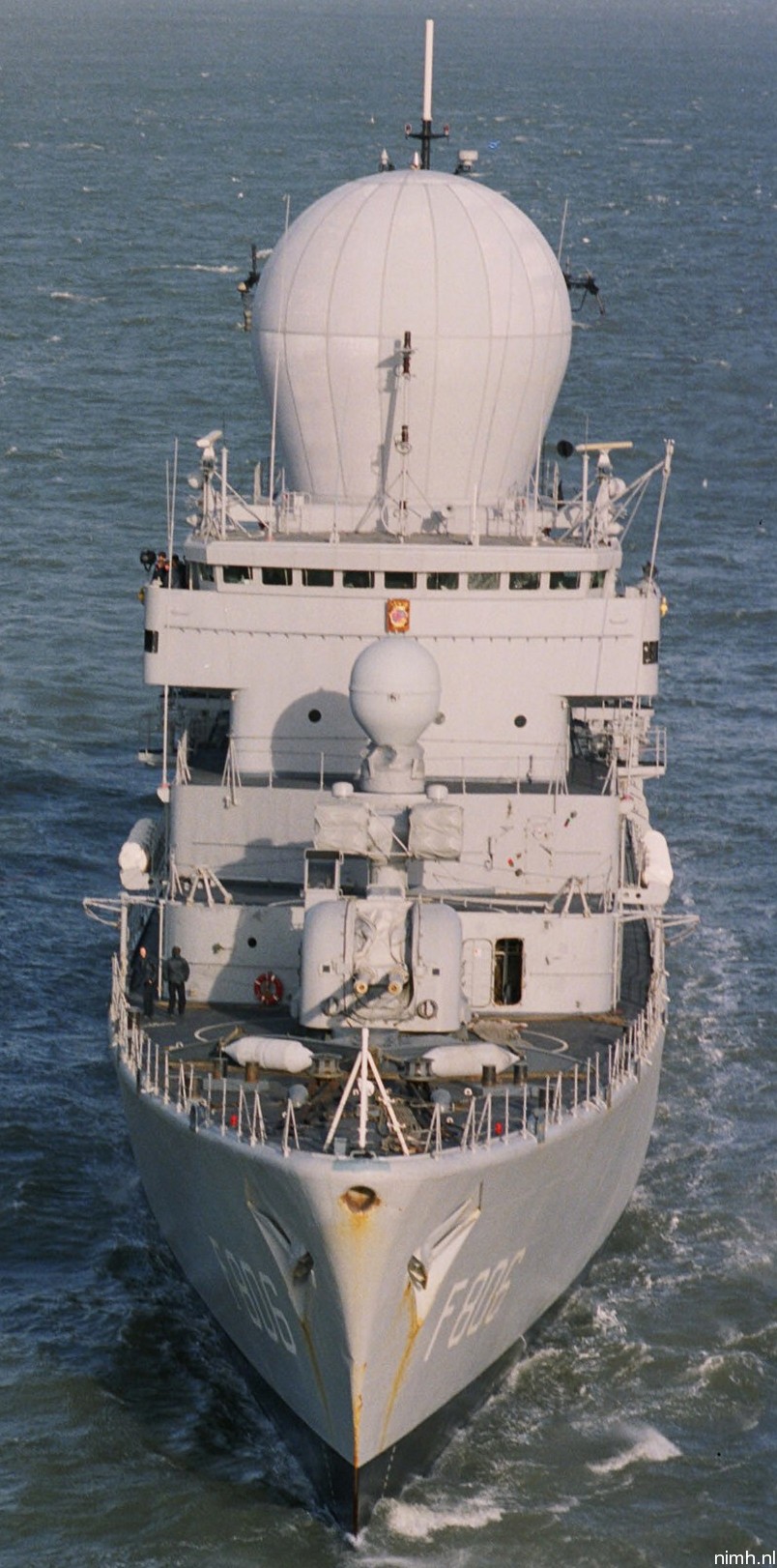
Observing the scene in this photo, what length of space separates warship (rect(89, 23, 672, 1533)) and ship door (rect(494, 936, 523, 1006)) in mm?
34

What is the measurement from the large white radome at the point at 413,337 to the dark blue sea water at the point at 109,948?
813 centimetres

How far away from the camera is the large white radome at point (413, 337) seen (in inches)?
1181

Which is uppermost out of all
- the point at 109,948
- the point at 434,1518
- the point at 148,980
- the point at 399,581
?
the point at 399,581

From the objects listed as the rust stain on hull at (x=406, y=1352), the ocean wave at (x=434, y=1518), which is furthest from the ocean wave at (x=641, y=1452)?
the rust stain on hull at (x=406, y=1352)

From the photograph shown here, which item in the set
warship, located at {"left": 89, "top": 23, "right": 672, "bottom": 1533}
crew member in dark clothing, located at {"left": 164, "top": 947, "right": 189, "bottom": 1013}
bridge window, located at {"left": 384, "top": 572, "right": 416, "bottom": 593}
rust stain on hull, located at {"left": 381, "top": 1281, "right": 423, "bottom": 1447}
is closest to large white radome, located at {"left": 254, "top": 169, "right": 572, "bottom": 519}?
warship, located at {"left": 89, "top": 23, "right": 672, "bottom": 1533}

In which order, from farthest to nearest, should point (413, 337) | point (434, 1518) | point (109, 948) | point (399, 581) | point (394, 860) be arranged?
point (109, 948) → point (413, 337) → point (399, 581) → point (394, 860) → point (434, 1518)

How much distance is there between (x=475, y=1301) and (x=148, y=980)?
20.3 ft

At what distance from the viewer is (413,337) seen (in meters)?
30.0

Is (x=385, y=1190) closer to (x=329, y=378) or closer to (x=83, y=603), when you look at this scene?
(x=329, y=378)

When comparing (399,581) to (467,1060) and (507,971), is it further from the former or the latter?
(467,1060)

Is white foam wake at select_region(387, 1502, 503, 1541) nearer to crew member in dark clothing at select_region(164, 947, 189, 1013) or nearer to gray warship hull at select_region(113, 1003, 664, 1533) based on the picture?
gray warship hull at select_region(113, 1003, 664, 1533)

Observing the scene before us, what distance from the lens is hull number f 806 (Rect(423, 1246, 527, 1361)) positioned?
75.2ft

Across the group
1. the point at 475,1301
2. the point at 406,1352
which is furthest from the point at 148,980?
the point at 406,1352

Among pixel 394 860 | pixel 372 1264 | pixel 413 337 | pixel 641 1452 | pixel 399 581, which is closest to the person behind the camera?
pixel 372 1264
